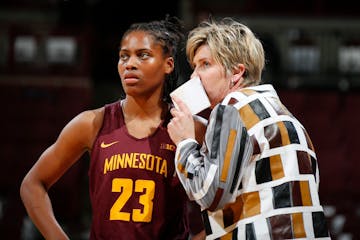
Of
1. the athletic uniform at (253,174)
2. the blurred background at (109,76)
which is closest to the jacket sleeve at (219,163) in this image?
the athletic uniform at (253,174)

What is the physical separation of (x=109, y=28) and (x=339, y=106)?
3.16 meters

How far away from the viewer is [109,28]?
8531 millimetres

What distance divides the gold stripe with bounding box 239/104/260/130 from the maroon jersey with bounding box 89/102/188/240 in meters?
0.52

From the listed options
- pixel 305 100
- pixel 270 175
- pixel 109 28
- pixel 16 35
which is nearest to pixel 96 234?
pixel 270 175

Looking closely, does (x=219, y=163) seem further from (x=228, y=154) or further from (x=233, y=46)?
(x=233, y=46)

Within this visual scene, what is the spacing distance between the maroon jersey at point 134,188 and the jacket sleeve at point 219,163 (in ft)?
1.27

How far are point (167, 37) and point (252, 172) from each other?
84 centimetres

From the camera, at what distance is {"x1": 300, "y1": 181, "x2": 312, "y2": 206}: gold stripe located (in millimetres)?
2471

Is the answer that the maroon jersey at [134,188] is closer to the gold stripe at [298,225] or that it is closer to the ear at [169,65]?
the ear at [169,65]

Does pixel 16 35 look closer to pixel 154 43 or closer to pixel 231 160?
pixel 154 43

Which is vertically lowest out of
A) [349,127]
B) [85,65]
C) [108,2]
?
[349,127]

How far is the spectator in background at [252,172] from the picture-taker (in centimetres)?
240

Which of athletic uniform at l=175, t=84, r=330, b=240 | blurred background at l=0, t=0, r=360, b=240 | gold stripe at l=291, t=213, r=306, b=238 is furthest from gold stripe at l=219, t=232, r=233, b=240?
blurred background at l=0, t=0, r=360, b=240

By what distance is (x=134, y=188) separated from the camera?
282 centimetres
